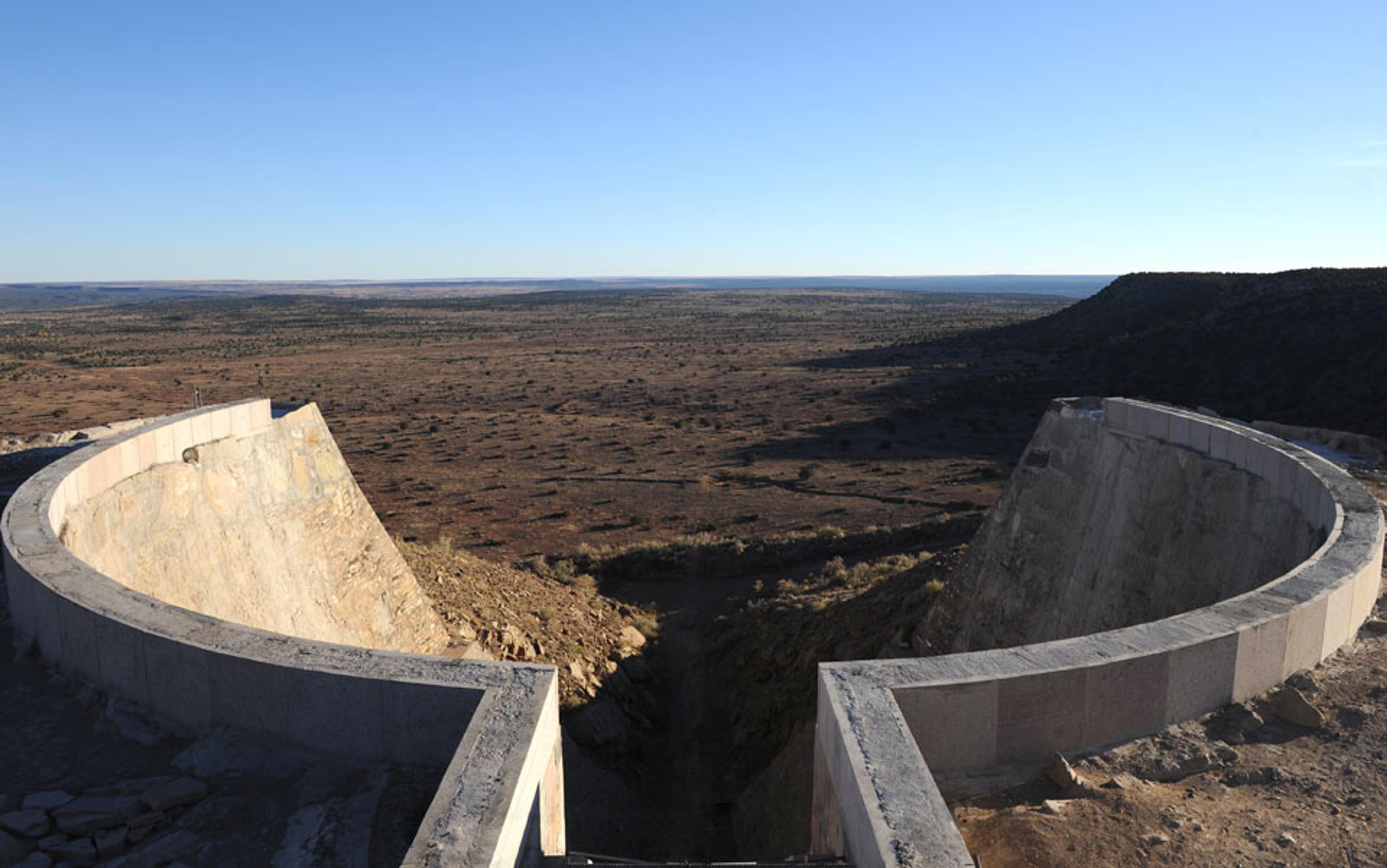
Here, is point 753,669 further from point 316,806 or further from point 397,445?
point 397,445

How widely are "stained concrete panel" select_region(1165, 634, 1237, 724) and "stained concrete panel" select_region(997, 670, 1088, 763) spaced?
2.24ft

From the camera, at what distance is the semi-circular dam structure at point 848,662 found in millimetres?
5125

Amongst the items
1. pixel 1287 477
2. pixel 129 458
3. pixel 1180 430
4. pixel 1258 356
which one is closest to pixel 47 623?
pixel 129 458

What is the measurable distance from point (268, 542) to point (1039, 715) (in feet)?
34.5

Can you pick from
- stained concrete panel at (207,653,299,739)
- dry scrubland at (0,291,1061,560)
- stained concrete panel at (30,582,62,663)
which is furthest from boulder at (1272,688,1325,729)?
dry scrubland at (0,291,1061,560)

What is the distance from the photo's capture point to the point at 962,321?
12900cm

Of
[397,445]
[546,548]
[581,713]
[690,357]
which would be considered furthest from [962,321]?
[581,713]

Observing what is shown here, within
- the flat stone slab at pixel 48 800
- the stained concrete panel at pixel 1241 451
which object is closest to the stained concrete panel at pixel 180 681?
the flat stone slab at pixel 48 800

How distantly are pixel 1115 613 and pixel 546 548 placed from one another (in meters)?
14.7

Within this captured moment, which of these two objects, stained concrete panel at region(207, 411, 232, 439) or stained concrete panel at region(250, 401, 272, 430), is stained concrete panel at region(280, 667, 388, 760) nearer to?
stained concrete panel at region(207, 411, 232, 439)

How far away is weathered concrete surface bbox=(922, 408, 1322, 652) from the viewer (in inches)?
389

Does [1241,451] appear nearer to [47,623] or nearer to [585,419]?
[47,623]

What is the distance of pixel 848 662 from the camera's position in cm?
618

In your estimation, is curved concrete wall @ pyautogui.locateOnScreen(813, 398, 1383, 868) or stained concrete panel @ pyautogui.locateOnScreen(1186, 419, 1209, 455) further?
stained concrete panel @ pyautogui.locateOnScreen(1186, 419, 1209, 455)
